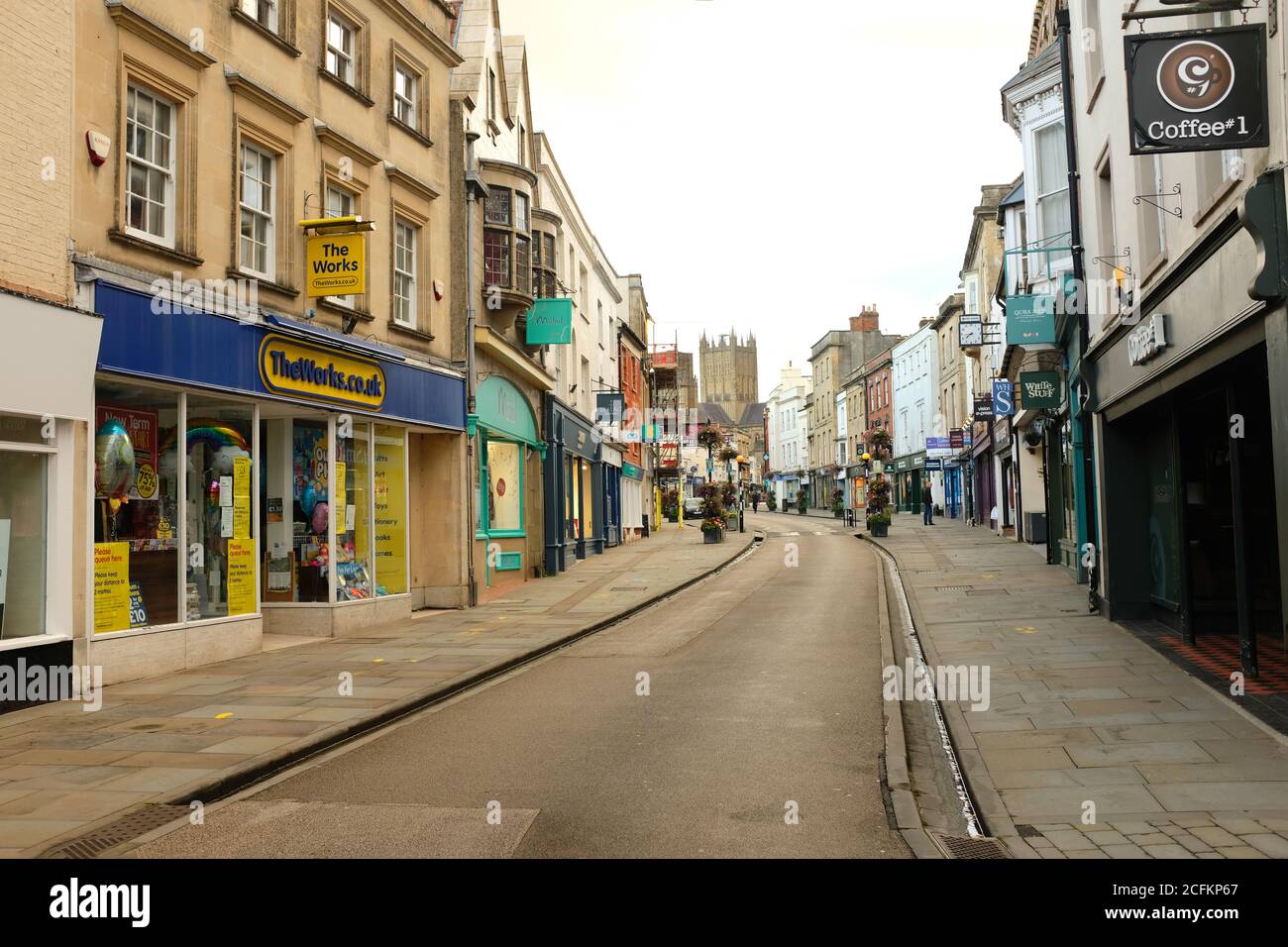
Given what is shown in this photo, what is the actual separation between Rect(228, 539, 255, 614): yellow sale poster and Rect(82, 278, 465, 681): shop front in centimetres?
2

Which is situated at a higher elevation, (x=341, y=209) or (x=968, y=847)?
(x=341, y=209)

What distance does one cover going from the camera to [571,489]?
30172 mm

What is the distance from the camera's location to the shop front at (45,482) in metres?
9.88

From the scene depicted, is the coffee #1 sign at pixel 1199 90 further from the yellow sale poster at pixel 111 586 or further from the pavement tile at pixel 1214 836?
the yellow sale poster at pixel 111 586

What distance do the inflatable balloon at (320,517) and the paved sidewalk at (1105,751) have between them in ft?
29.0

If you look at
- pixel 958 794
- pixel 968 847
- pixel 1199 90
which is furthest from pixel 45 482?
pixel 1199 90

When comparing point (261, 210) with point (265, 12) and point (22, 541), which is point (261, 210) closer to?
point (265, 12)

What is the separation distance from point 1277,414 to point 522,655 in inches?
346

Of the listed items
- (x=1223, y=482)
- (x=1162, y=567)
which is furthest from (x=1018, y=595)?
(x=1223, y=482)

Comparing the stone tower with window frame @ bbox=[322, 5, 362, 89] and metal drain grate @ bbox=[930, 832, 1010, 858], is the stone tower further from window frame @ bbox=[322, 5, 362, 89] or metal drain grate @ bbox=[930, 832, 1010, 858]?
metal drain grate @ bbox=[930, 832, 1010, 858]

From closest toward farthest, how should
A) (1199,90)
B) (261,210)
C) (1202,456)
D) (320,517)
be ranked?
(1199,90) < (1202,456) < (261,210) < (320,517)

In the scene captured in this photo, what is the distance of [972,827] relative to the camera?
6438mm

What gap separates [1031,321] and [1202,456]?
7.41 meters
